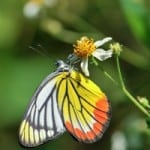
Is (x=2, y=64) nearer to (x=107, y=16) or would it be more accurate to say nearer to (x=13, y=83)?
(x=13, y=83)

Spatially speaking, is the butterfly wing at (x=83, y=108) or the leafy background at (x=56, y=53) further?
the leafy background at (x=56, y=53)

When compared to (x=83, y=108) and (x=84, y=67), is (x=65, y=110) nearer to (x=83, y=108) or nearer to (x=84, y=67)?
(x=83, y=108)

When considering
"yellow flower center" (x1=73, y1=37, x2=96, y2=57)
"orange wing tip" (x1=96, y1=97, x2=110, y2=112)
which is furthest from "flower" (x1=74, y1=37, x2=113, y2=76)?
"orange wing tip" (x1=96, y1=97, x2=110, y2=112)

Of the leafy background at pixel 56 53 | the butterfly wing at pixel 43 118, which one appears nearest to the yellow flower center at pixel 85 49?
the butterfly wing at pixel 43 118

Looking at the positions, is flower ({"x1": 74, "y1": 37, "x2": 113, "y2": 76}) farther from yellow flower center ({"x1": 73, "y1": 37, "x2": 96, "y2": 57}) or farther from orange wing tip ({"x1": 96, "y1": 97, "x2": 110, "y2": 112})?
orange wing tip ({"x1": 96, "y1": 97, "x2": 110, "y2": 112})

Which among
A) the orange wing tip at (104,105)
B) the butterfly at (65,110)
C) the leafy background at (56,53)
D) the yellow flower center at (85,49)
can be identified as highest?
the leafy background at (56,53)

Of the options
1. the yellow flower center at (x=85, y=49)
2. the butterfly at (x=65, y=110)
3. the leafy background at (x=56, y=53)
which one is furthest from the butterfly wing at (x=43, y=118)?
the leafy background at (x=56, y=53)

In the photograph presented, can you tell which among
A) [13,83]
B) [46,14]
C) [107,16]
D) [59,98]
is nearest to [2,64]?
[13,83]

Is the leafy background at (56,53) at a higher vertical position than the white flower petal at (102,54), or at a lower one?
higher

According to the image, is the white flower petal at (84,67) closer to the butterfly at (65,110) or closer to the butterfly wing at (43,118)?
the butterfly at (65,110)
